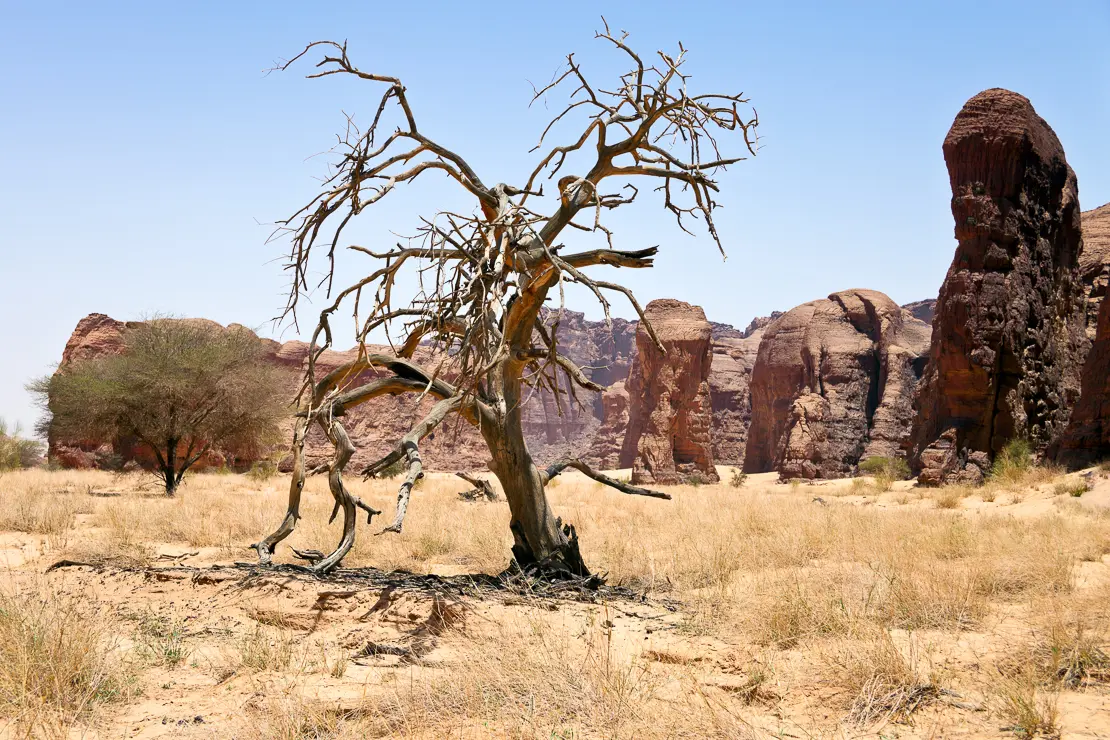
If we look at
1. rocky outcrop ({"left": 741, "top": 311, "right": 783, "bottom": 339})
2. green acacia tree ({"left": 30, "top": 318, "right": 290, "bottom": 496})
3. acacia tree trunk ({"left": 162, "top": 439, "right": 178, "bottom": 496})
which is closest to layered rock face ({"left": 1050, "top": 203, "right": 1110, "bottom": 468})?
acacia tree trunk ({"left": 162, "top": 439, "right": 178, "bottom": 496})

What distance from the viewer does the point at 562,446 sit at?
8506 cm

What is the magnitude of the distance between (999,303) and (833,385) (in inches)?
736

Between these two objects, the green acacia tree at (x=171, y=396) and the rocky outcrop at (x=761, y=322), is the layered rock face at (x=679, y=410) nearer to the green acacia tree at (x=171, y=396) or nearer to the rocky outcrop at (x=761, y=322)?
the green acacia tree at (x=171, y=396)

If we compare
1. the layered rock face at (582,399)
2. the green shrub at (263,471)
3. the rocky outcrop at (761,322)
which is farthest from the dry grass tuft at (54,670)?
the rocky outcrop at (761,322)

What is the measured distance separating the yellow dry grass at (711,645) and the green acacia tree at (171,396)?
13.1 m

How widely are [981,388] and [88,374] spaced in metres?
28.3

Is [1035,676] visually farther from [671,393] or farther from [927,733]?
[671,393]

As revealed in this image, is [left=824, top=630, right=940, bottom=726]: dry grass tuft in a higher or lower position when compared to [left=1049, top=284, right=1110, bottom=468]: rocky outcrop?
lower

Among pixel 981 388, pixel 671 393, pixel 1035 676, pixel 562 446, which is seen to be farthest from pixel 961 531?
pixel 562 446

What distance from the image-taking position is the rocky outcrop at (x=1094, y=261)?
2680 centimetres

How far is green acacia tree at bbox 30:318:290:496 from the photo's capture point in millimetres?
21906

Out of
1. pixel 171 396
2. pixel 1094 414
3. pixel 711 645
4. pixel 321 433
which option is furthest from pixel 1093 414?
pixel 321 433

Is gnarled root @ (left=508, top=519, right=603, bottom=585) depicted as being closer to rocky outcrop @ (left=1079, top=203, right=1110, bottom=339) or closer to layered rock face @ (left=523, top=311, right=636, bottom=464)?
rocky outcrop @ (left=1079, top=203, right=1110, bottom=339)

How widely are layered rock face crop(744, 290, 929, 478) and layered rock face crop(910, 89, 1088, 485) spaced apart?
14.8 meters
